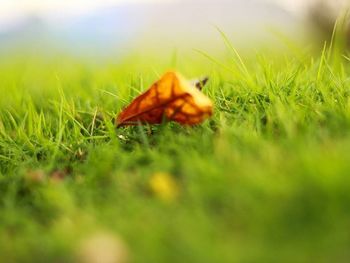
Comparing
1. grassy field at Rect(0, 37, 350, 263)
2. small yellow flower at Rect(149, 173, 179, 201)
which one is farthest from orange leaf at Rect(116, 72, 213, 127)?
small yellow flower at Rect(149, 173, 179, 201)

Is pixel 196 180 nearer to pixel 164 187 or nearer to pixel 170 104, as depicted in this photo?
pixel 164 187

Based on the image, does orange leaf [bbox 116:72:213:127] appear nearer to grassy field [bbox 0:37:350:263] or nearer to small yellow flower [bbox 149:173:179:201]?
grassy field [bbox 0:37:350:263]

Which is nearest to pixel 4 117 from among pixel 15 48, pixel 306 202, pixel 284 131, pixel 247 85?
pixel 247 85

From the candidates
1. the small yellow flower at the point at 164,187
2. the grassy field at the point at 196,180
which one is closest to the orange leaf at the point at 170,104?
the grassy field at the point at 196,180

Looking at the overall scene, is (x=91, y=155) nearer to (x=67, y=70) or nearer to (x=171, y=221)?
(x=171, y=221)

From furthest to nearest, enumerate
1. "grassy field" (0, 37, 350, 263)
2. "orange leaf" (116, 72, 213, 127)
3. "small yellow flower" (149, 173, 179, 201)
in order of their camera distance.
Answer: "orange leaf" (116, 72, 213, 127), "small yellow flower" (149, 173, 179, 201), "grassy field" (0, 37, 350, 263)

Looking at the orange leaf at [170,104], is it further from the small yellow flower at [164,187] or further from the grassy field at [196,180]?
the small yellow flower at [164,187]

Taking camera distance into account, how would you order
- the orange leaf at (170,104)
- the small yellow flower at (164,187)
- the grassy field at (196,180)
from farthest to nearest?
the orange leaf at (170,104)
the small yellow flower at (164,187)
the grassy field at (196,180)
